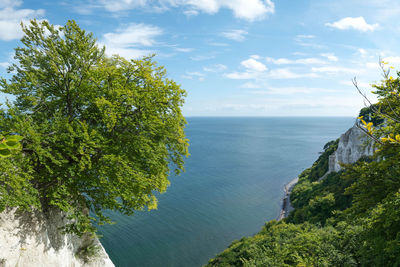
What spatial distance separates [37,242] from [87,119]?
7.92m

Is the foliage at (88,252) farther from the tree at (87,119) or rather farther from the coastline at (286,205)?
the coastline at (286,205)

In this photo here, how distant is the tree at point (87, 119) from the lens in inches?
515

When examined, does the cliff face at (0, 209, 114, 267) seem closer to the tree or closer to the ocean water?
the tree

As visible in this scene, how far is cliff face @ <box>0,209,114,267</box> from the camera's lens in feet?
39.8

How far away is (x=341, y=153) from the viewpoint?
5478 cm

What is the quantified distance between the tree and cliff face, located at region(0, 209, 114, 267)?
1.05 metres

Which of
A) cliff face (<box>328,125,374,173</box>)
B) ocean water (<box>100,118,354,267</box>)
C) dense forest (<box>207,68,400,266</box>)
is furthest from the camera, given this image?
cliff face (<box>328,125,374,173</box>)

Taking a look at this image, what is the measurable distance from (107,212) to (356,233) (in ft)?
160

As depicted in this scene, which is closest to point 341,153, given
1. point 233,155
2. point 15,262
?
point 15,262

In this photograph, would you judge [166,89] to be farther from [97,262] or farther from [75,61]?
[97,262]

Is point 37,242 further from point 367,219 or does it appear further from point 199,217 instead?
point 199,217

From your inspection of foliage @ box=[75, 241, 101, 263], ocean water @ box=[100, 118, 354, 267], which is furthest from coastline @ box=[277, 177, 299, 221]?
foliage @ box=[75, 241, 101, 263]

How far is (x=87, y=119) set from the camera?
16.0 meters

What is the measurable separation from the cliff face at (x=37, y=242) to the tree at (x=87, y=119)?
A: 3.46ft
